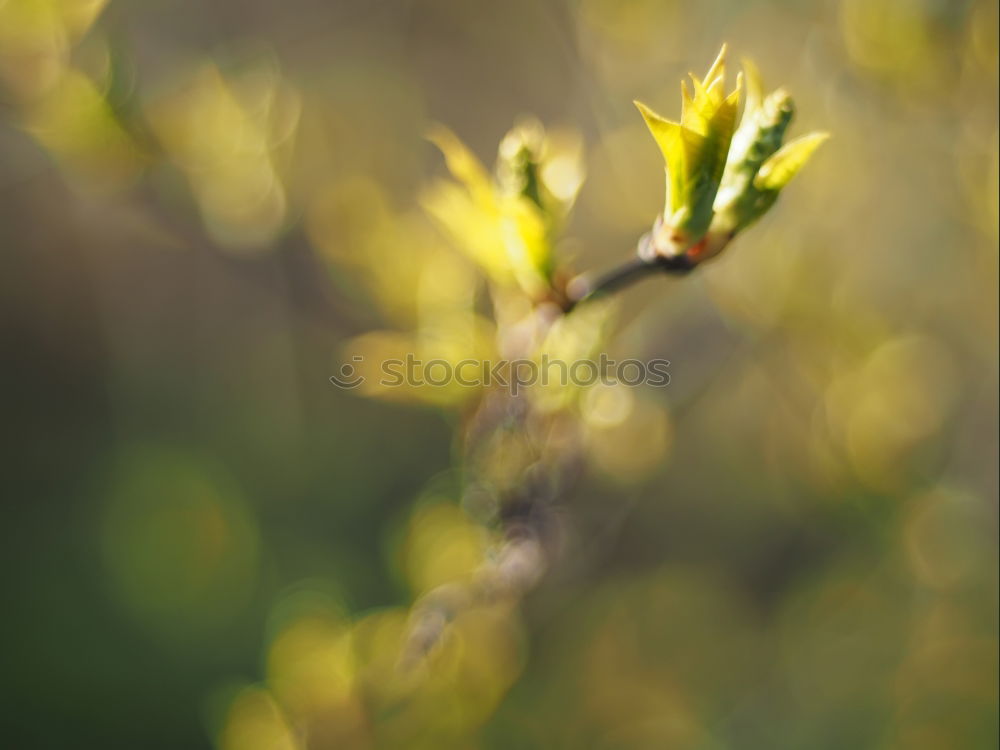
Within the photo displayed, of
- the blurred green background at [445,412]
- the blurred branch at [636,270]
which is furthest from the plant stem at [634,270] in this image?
the blurred green background at [445,412]

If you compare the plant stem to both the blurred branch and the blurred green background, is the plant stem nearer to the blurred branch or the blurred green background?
the blurred branch

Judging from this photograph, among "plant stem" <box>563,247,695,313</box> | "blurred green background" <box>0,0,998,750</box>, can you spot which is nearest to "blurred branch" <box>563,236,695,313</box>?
"plant stem" <box>563,247,695,313</box>

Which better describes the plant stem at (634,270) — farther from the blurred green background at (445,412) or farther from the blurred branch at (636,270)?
the blurred green background at (445,412)

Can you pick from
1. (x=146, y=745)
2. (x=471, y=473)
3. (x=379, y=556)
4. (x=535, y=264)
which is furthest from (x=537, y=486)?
(x=146, y=745)

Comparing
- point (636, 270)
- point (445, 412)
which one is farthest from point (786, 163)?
point (445, 412)

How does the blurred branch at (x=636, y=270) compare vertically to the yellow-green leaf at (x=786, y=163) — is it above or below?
below

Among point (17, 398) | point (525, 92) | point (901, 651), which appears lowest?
point (901, 651)

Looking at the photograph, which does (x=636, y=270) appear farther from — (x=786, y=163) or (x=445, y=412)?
(x=445, y=412)

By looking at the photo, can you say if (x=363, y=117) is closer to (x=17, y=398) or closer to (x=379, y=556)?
(x=379, y=556)
